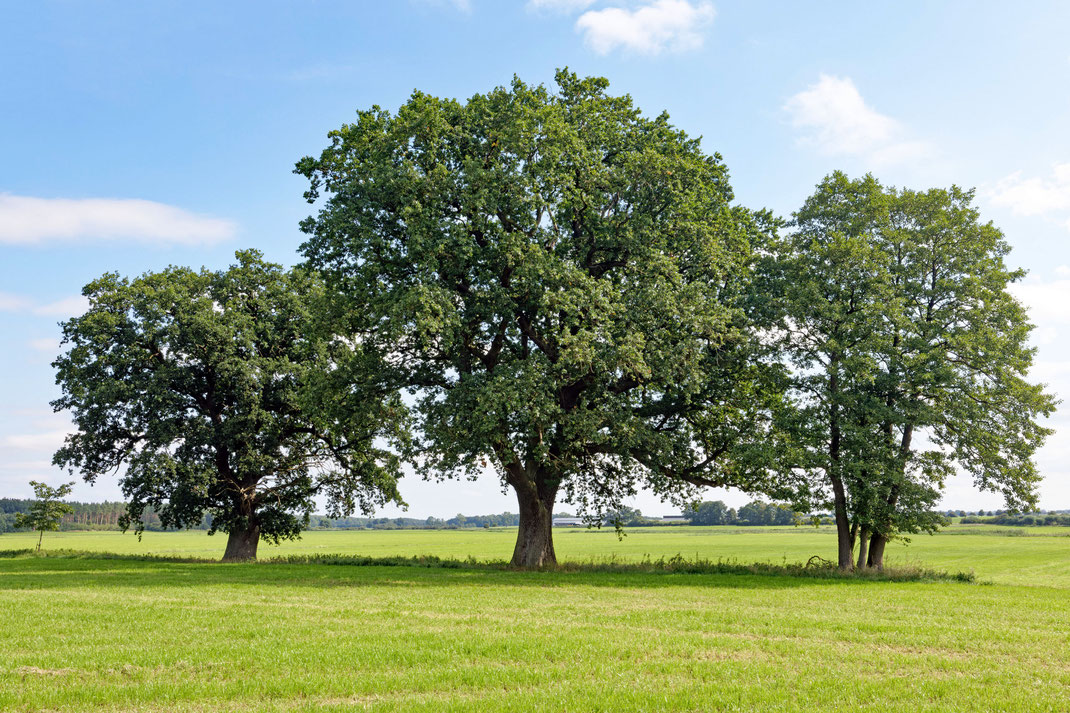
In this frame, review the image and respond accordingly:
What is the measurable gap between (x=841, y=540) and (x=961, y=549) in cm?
4243

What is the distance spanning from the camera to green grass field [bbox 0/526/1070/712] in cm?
952

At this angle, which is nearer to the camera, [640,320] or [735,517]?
[640,320]

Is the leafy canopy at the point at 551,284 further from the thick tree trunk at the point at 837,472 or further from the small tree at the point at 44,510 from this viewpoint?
the small tree at the point at 44,510

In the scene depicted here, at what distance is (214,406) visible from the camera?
4022cm

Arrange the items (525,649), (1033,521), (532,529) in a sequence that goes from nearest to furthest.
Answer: (525,649), (532,529), (1033,521)

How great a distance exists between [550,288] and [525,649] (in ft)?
53.5

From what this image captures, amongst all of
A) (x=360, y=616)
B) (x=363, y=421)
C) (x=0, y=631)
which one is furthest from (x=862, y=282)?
(x=0, y=631)

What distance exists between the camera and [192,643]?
41.7 ft

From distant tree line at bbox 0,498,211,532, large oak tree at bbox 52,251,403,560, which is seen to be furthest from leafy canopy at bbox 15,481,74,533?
distant tree line at bbox 0,498,211,532

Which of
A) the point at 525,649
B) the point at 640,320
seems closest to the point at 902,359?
the point at 640,320

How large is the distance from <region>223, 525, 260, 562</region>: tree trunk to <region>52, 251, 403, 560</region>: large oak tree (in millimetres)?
71

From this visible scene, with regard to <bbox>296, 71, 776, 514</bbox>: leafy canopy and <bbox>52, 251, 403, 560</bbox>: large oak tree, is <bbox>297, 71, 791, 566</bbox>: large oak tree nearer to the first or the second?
<bbox>296, 71, 776, 514</bbox>: leafy canopy

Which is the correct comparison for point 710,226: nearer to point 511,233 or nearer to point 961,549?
point 511,233

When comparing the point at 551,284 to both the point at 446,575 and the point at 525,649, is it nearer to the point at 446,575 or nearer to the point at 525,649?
the point at 446,575
